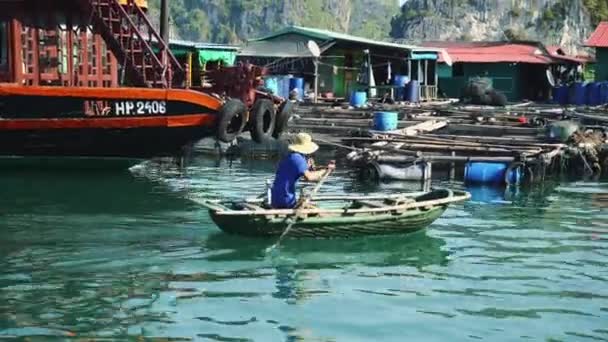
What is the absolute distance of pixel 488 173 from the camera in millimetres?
17891

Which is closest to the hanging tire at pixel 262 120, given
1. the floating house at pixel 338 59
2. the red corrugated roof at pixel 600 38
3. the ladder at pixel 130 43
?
the ladder at pixel 130 43

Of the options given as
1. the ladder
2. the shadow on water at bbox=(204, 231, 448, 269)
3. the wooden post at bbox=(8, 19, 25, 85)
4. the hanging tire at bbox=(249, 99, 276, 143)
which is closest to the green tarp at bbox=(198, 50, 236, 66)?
the ladder

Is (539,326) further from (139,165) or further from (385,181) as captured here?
(139,165)

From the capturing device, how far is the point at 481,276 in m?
10.7

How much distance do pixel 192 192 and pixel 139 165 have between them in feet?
13.2

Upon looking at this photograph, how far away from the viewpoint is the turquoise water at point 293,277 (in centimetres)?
860

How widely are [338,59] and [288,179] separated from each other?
24.9m

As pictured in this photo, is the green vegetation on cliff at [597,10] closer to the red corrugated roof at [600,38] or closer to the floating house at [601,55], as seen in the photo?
the red corrugated roof at [600,38]

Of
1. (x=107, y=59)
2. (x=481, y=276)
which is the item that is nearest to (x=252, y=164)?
(x=107, y=59)

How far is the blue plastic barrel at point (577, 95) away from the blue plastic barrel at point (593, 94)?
0.59 feet

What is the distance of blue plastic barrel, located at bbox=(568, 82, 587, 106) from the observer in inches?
1356

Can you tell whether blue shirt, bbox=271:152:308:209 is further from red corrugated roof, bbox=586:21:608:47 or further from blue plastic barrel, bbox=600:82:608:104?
red corrugated roof, bbox=586:21:608:47

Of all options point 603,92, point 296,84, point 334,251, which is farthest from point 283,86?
point 334,251

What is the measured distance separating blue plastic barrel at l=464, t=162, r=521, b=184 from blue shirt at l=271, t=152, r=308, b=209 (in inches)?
281
